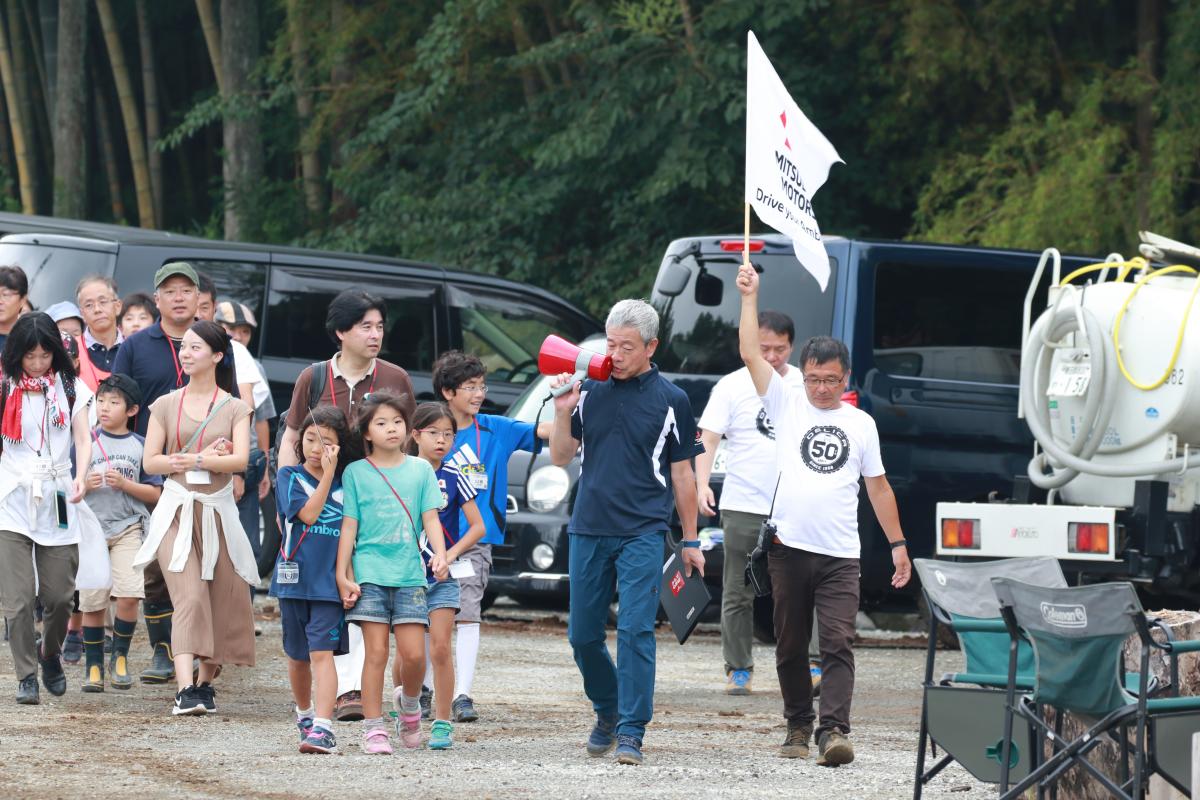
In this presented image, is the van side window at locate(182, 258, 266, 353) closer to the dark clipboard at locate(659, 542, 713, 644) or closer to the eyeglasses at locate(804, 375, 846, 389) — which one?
the dark clipboard at locate(659, 542, 713, 644)

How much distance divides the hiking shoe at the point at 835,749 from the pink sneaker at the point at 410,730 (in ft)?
4.93

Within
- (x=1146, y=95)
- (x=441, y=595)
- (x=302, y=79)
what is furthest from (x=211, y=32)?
(x=441, y=595)

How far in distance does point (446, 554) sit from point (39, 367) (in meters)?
2.10

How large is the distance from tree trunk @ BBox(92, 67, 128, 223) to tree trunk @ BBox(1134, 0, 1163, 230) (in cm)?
1778

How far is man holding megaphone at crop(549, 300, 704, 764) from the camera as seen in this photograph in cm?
771

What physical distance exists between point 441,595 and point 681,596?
41.7 inches

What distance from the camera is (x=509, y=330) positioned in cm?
1451

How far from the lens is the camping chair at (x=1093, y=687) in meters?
5.85

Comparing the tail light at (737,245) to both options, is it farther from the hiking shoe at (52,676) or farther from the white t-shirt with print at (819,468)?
the hiking shoe at (52,676)

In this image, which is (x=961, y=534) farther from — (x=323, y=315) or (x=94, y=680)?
(x=323, y=315)

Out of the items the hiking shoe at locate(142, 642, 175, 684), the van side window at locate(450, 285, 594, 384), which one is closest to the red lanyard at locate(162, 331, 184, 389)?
the hiking shoe at locate(142, 642, 175, 684)

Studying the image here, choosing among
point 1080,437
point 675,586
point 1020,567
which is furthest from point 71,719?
point 1080,437

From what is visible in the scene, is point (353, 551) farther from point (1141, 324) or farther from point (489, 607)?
point (489, 607)

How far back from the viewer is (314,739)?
761 centimetres
